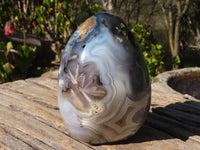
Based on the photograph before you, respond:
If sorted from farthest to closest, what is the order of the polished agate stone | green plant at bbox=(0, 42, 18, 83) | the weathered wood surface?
green plant at bbox=(0, 42, 18, 83), the weathered wood surface, the polished agate stone

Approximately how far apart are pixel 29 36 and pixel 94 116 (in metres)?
3.65

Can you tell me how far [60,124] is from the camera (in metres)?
1.47

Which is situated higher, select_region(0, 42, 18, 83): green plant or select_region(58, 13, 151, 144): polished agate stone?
select_region(58, 13, 151, 144): polished agate stone

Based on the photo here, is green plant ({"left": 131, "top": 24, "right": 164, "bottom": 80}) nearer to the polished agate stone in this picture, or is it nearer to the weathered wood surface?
the weathered wood surface

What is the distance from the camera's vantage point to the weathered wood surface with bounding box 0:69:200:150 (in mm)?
1226

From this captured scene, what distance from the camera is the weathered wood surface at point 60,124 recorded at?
123 cm

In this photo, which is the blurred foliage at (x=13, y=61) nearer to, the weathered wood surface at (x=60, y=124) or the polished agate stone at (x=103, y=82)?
the weathered wood surface at (x=60, y=124)

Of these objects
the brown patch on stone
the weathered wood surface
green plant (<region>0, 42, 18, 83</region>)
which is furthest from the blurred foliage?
the brown patch on stone

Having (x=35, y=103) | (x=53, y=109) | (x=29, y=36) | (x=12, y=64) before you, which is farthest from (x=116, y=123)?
(x=29, y=36)

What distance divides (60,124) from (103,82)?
554mm

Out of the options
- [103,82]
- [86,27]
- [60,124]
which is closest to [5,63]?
[60,124]

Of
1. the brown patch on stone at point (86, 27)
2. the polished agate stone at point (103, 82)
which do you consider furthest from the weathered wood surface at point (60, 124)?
the brown patch on stone at point (86, 27)

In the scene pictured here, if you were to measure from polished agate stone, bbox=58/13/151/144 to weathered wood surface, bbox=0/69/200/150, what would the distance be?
13 cm

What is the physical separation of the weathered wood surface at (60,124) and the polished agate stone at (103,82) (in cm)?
13
